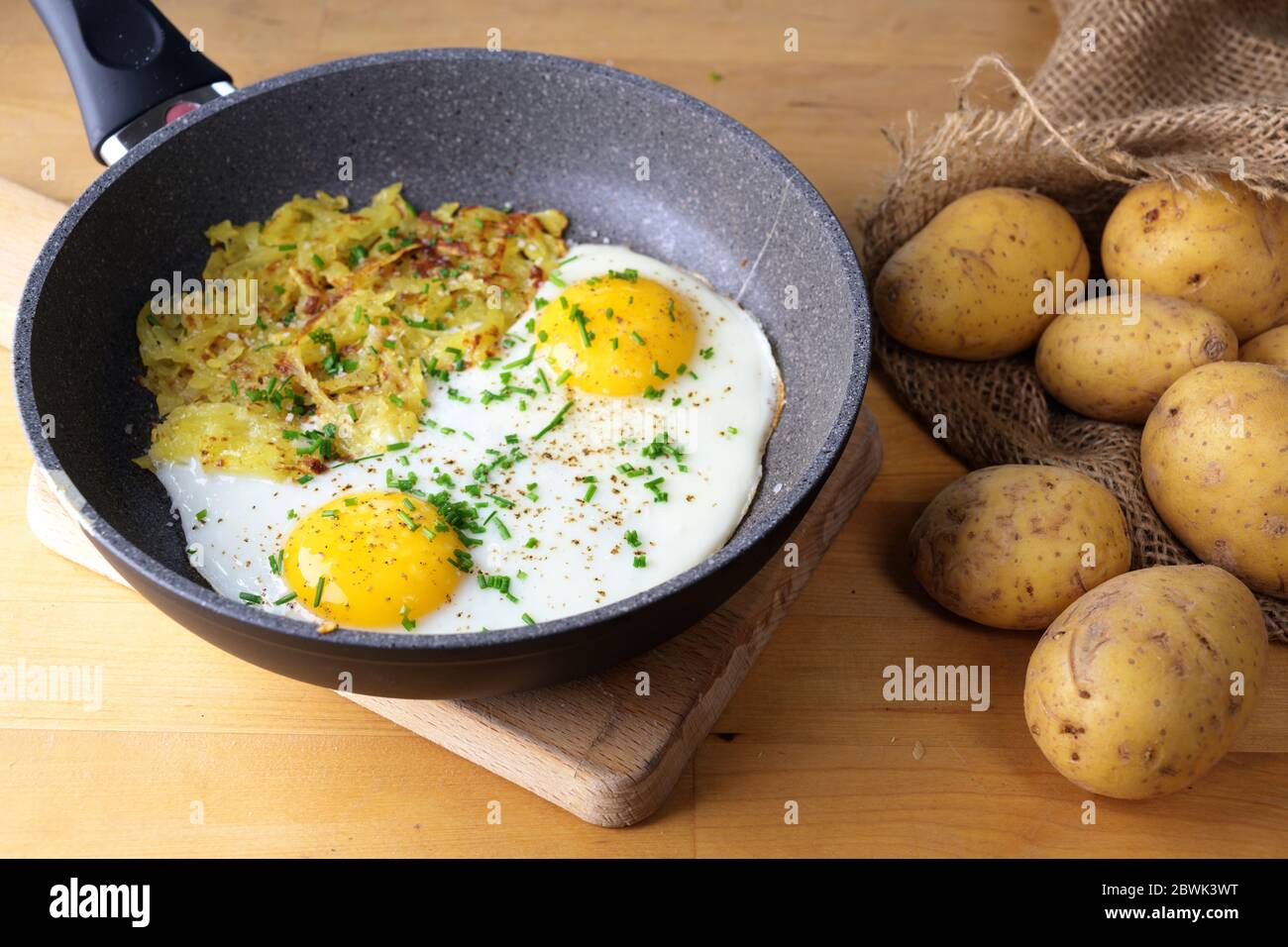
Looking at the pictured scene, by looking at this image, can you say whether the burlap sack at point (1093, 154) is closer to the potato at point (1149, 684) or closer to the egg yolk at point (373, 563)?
the potato at point (1149, 684)

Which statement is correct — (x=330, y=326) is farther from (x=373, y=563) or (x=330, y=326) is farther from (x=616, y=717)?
(x=616, y=717)

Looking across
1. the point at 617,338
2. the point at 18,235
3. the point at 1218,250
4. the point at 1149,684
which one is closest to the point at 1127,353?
the point at 1218,250

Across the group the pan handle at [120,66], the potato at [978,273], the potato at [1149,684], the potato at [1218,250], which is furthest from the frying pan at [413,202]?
Result: the potato at [1218,250]

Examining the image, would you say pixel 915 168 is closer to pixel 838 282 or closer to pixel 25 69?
pixel 838 282

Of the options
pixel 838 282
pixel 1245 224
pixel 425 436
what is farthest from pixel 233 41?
pixel 1245 224

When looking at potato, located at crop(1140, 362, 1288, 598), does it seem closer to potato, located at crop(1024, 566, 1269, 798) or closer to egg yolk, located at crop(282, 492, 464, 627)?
potato, located at crop(1024, 566, 1269, 798)

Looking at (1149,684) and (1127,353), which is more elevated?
(1127,353)
